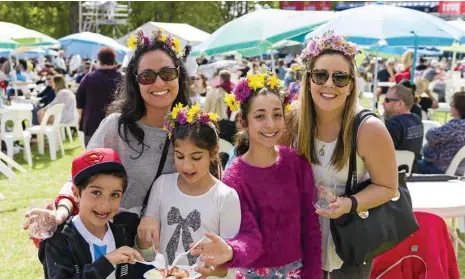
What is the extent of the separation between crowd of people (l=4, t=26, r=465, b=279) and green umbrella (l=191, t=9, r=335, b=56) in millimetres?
6208

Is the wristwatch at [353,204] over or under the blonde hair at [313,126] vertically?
under

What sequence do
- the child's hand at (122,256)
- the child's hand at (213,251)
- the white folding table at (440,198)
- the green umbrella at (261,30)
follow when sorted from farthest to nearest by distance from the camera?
the green umbrella at (261,30) → the white folding table at (440,198) → the child's hand at (213,251) → the child's hand at (122,256)

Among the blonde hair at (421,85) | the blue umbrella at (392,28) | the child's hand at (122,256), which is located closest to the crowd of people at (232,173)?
the child's hand at (122,256)

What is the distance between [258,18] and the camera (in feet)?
31.1

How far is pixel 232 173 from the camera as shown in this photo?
8.93 feet

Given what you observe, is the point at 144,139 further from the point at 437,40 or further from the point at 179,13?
the point at 179,13

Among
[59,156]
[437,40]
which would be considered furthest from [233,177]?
[59,156]

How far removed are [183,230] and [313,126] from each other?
0.85 metres

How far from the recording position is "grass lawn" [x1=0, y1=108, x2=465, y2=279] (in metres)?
5.17

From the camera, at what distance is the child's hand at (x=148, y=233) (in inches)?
96.3

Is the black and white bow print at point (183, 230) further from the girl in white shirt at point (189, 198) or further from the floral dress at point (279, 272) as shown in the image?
the floral dress at point (279, 272)

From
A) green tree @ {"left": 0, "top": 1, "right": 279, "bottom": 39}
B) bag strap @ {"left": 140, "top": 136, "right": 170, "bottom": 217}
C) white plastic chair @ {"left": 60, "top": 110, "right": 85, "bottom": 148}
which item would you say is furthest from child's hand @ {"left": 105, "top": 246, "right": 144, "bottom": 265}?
green tree @ {"left": 0, "top": 1, "right": 279, "bottom": 39}

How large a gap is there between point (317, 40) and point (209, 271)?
4.32 feet

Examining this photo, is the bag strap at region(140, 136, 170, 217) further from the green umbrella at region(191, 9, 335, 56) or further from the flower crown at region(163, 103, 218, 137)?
the green umbrella at region(191, 9, 335, 56)
